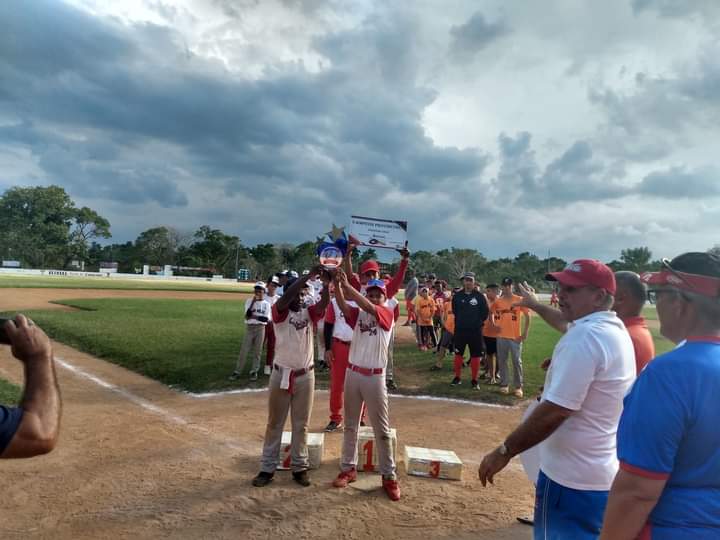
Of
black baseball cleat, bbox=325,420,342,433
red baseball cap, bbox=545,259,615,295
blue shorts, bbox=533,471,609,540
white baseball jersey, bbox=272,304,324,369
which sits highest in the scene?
red baseball cap, bbox=545,259,615,295

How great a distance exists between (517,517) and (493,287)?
6.88 m

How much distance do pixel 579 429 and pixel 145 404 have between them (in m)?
7.51

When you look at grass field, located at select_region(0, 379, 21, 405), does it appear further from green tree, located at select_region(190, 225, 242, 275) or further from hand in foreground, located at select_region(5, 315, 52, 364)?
green tree, located at select_region(190, 225, 242, 275)

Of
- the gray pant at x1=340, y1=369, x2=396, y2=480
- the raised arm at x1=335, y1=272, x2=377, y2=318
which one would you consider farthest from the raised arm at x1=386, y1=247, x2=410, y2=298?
the gray pant at x1=340, y1=369, x2=396, y2=480

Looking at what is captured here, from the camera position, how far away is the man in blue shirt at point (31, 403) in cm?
183

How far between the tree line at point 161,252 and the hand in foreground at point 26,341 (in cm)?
6465

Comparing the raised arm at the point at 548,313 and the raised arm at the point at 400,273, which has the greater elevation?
the raised arm at the point at 400,273

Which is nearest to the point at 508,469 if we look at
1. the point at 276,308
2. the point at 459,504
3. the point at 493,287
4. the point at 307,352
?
the point at 459,504

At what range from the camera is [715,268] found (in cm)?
178

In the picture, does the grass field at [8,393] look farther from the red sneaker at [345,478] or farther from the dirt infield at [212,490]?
the red sneaker at [345,478]

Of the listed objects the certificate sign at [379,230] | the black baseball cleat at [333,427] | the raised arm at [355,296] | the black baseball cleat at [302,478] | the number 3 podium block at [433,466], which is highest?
the certificate sign at [379,230]

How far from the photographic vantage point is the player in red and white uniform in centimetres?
509

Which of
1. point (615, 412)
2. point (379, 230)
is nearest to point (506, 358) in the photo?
point (379, 230)

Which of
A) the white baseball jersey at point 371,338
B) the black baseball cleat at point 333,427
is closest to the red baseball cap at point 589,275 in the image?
the white baseball jersey at point 371,338
